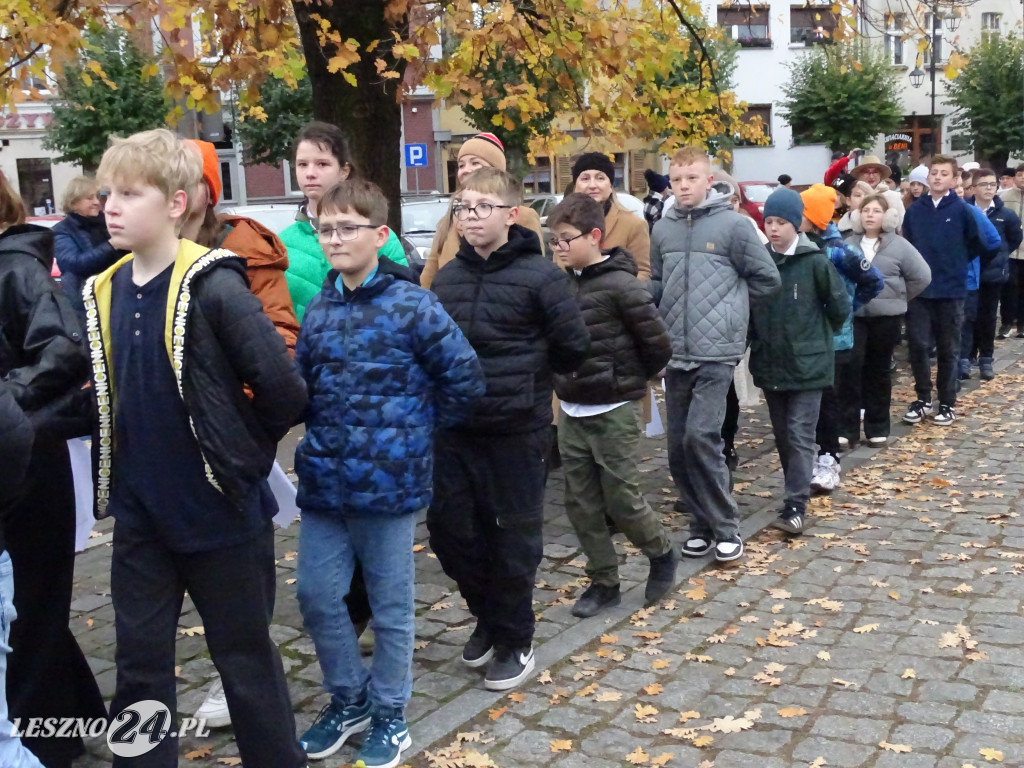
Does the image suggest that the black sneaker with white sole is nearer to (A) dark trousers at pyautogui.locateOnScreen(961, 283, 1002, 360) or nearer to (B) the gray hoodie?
(B) the gray hoodie

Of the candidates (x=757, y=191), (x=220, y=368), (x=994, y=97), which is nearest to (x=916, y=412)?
(x=220, y=368)

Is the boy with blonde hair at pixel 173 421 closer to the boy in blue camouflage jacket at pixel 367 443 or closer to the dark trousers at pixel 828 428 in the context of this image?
the boy in blue camouflage jacket at pixel 367 443

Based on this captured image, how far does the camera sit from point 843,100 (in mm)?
44312

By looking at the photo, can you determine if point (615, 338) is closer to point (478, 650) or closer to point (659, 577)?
point (659, 577)

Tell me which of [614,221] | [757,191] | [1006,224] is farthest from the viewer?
[757,191]

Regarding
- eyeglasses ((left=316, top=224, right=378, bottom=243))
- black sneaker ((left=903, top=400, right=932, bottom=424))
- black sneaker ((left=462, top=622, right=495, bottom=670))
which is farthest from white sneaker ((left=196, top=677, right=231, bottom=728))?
black sneaker ((left=903, top=400, right=932, bottom=424))

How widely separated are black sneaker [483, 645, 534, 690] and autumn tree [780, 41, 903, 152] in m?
41.8

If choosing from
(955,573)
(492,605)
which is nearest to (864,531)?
(955,573)

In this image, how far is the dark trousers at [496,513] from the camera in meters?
4.56

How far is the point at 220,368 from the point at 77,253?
199 centimetres

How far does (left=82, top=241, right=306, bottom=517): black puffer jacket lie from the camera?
3.26m

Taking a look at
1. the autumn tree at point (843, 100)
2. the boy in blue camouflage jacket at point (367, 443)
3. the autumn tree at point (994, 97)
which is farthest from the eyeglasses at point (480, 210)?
the autumn tree at point (994, 97)

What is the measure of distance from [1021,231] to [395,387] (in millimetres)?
11490

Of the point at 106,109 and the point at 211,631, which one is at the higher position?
the point at 106,109
